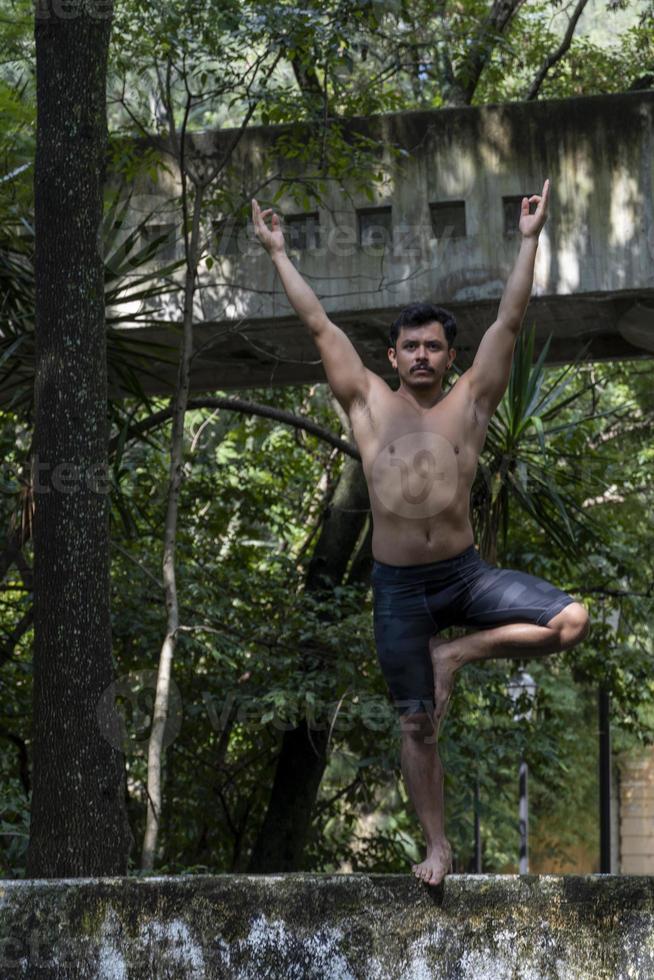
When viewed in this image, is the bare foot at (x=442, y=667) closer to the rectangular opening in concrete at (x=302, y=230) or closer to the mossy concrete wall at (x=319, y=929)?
the mossy concrete wall at (x=319, y=929)

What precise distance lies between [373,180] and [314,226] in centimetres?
46

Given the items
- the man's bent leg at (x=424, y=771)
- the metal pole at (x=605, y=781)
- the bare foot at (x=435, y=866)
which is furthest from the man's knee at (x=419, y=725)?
the metal pole at (x=605, y=781)

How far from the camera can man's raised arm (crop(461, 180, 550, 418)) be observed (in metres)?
4.28

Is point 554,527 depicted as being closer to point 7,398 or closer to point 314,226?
point 314,226

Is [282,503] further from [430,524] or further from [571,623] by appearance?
[571,623]

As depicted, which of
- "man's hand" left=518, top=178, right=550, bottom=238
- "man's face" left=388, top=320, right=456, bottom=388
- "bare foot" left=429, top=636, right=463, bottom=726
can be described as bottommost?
"bare foot" left=429, top=636, right=463, bottom=726

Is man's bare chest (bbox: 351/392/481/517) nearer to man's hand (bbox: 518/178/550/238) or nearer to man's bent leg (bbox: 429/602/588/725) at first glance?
man's bent leg (bbox: 429/602/588/725)

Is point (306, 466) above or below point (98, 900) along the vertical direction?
→ above

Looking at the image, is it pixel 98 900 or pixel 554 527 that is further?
pixel 554 527

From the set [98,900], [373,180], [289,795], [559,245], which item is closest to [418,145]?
[373,180]

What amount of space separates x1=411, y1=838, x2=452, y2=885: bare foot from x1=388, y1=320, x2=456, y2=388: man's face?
1.38m

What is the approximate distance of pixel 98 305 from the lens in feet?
18.6

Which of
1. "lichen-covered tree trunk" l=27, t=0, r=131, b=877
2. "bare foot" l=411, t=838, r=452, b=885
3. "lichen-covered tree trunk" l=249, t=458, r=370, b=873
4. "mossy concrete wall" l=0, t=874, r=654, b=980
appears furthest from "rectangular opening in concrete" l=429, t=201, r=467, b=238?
"mossy concrete wall" l=0, t=874, r=654, b=980

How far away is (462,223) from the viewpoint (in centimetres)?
861
